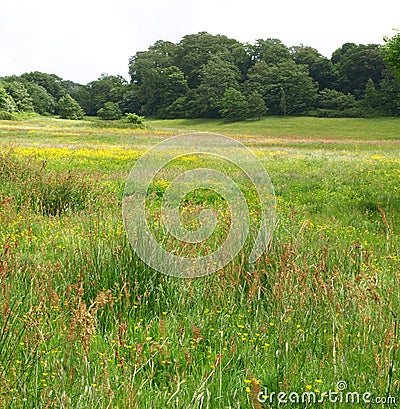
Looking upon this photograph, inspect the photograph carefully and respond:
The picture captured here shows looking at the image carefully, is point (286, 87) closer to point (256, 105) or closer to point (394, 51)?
point (256, 105)

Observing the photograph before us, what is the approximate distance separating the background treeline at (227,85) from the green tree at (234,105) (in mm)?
168

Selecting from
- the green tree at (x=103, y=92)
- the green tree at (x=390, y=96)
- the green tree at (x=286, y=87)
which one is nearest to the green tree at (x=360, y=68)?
the green tree at (x=286, y=87)

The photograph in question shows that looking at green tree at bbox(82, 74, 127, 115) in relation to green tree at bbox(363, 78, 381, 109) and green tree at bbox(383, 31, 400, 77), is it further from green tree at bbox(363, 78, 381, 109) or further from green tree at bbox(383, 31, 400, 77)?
green tree at bbox(383, 31, 400, 77)

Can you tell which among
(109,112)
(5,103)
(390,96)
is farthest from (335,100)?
(5,103)

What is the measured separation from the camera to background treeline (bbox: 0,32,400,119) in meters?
76.6

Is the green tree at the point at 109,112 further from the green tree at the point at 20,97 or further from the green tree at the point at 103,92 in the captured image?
the green tree at the point at 103,92

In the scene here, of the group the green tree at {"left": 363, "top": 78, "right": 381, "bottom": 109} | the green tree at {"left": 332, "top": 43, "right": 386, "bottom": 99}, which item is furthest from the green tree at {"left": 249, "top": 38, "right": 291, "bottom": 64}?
the green tree at {"left": 363, "top": 78, "right": 381, "bottom": 109}

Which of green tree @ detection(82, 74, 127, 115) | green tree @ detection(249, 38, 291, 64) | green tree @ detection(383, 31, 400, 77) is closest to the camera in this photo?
green tree @ detection(383, 31, 400, 77)

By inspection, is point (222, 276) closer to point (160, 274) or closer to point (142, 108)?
point (160, 274)

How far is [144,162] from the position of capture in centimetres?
1173

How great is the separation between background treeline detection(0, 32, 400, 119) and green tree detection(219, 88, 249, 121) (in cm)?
17

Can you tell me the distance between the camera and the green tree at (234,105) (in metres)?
76.9

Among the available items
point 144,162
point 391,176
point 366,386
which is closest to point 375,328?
point 366,386

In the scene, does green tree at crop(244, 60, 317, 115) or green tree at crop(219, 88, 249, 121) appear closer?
green tree at crop(219, 88, 249, 121)
